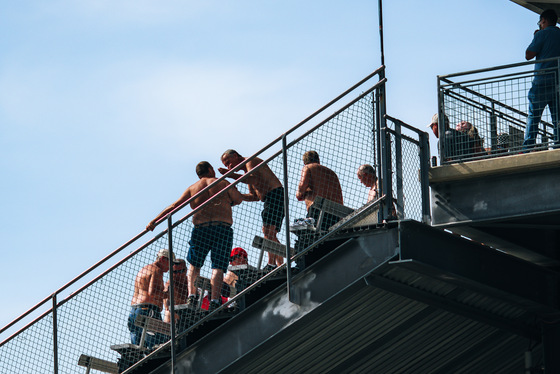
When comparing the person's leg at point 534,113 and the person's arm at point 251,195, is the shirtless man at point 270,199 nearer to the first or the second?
the person's arm at point 251,195

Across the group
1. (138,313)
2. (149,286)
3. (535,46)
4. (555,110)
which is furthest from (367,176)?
(138,313)

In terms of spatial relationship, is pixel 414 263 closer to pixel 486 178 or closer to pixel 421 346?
pixel 486 178

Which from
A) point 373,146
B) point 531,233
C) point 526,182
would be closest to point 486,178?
point 526,182

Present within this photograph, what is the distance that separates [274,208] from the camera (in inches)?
500

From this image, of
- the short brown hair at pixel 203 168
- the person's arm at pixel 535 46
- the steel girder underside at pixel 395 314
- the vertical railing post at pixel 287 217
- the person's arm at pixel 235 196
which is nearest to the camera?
the vertical railing post at pixel 287 217

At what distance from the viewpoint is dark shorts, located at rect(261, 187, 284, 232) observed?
12656mm

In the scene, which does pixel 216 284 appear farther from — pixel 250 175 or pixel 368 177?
pixel 368 177

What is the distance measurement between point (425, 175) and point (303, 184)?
4.44ft

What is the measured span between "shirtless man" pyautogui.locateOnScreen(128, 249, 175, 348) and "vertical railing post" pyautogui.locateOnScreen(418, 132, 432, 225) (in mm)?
3133

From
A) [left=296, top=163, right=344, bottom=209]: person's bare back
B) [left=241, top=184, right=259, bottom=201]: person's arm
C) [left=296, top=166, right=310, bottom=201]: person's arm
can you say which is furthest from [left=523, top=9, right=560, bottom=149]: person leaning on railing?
[left=241, top=184, right=259, bottom=201]: person's arm

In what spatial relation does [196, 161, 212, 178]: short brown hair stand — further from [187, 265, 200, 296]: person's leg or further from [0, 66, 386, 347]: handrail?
[187, 265, 200, 296]: person's leg

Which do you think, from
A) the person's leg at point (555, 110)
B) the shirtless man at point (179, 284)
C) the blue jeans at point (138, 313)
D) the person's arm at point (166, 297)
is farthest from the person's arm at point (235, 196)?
the person's leg at point (555, 110)

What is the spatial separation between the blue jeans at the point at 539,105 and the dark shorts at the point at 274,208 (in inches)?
109

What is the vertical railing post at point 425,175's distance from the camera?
12.3 meters
